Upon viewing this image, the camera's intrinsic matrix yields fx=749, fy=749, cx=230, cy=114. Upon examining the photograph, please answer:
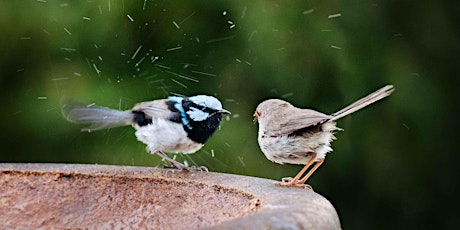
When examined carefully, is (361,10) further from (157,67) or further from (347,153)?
(157,67)

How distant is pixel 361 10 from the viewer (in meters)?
4.31

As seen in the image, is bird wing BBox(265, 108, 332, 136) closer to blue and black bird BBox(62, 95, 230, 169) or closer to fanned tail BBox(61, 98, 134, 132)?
blue and black bird BBox(62, 95, 230, 169)

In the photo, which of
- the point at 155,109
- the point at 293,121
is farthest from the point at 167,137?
the point at 293,121

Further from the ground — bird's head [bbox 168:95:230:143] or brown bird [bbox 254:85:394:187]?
brown bird [bbox 254:85:394:187]

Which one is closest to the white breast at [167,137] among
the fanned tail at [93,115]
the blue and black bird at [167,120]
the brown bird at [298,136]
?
the blue and black bird at [167,120]

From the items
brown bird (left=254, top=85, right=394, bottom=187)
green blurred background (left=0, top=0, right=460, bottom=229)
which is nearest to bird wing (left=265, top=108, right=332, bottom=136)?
brown bird (left=254, top=85, right=394, bottom=187)

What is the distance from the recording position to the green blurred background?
4.13 meters

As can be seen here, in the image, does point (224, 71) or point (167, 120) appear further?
point (224, 71)

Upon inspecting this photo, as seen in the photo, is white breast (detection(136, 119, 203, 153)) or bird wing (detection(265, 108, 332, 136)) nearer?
bird wing (detection(265, 108, 332, 136))

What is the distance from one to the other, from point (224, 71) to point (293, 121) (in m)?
1.48

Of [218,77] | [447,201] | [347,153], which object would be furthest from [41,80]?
[447,201]

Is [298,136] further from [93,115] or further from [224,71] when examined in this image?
[224,71]

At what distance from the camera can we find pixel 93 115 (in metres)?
3.40

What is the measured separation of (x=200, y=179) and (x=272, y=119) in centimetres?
66
